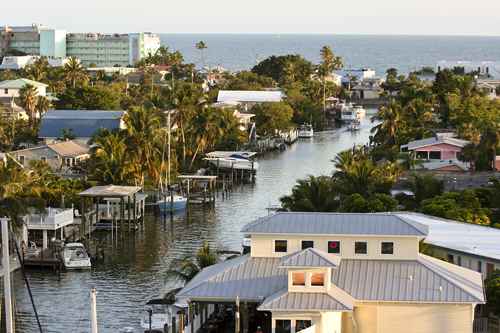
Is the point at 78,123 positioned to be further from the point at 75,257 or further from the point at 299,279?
the point at 299,279

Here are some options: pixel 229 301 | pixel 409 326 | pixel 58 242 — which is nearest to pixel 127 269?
pixel 58 242

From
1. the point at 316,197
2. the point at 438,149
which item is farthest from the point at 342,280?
the point at 438,149

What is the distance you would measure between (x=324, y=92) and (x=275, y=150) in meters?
41.0

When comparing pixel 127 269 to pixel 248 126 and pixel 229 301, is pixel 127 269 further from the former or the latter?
pixel 248 126

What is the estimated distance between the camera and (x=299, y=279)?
30.2m

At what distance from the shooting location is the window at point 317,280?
30.1m

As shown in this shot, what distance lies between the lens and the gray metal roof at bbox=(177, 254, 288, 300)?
31.6 meters

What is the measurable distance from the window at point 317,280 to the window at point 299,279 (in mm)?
369

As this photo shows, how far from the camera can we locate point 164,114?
90812 millimetres

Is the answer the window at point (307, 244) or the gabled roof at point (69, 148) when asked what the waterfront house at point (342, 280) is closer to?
the window at point (307, 244)

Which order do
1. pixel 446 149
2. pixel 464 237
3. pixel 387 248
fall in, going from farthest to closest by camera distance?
pixel 446 149, pixel 464 237, pixel 387 248

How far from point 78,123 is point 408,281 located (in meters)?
64.5

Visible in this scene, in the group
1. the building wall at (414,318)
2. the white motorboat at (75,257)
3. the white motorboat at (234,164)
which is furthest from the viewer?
the white motorboat at (234,164)

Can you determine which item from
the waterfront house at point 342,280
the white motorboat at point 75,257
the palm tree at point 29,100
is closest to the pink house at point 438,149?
the white motorboat at point 75,257
